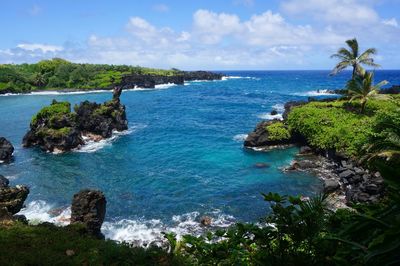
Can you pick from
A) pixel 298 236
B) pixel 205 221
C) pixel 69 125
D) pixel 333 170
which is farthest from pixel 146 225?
pixel 69 125

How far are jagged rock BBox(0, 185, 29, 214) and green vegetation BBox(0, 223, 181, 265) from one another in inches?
441

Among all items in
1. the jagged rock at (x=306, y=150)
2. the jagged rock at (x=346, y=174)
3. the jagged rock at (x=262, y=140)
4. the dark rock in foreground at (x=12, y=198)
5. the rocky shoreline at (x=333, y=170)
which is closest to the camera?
the dark rock in foreground at (x=12, y=198)

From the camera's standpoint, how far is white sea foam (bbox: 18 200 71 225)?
28.6m

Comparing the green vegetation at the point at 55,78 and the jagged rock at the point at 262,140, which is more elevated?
the green vegetation at the point at 55,78

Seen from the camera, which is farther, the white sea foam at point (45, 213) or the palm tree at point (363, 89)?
the palm tree at point (363, 89)

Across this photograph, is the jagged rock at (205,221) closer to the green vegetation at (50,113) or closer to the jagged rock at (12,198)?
the jagged rock at (12,198)

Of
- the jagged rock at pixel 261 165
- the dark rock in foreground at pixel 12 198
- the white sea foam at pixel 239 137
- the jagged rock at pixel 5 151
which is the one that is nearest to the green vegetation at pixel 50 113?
the jagged rock at pixel 5 151

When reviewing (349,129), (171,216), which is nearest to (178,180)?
(171,216)

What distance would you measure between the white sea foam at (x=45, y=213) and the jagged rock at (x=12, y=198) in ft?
5.74

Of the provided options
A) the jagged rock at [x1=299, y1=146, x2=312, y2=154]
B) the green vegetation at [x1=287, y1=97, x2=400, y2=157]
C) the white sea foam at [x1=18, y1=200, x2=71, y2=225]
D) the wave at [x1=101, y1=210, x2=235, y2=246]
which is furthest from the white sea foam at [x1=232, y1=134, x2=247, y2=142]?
the white sea foam at [x1=18, y1=200, x2=71, y2=225]

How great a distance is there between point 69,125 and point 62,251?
4412 centimetres

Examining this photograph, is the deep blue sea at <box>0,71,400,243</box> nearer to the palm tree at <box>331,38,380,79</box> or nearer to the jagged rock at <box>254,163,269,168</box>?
the jagged rock at <box>254,163,269,168</box>

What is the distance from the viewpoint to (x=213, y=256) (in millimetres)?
9523

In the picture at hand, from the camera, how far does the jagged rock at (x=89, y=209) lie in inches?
968
